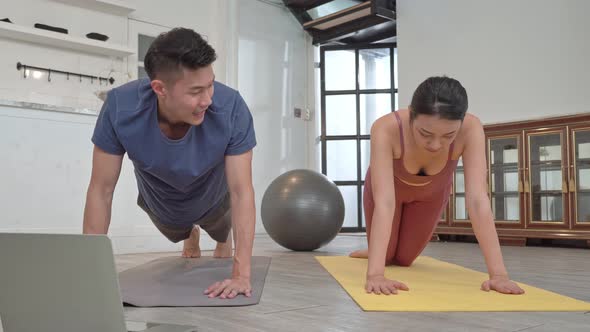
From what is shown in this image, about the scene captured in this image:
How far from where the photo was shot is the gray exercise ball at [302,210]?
3.87 metres

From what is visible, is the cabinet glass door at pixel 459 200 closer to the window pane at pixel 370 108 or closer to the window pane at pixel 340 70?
the window pane at pixel 370 108

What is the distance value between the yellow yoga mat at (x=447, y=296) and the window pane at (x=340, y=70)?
17.0ft

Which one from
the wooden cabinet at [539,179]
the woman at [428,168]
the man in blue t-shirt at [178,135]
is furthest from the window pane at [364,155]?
the man in blue t-shirt at [178,135]

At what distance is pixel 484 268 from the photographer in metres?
2.88

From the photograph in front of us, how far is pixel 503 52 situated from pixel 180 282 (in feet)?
14.3

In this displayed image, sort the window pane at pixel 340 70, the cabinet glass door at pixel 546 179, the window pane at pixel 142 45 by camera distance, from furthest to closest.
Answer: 1. the window pane at pixel 340 70
2. the window pane at pixel 142 45
3. the cabinet glass door at pixel 546 179

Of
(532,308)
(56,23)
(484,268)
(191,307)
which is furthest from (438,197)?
(56,23)

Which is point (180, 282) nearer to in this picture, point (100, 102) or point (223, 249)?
point (223, 249)

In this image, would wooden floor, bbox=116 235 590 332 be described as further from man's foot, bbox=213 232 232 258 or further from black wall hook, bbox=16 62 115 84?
black wall hook, bbox=16 62 115 84

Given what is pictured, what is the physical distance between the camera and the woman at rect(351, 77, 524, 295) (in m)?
1.79

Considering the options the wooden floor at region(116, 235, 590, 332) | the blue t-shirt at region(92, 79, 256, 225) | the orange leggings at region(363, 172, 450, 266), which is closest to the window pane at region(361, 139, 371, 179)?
the orange leggings at region(363, 172, 450, 266)

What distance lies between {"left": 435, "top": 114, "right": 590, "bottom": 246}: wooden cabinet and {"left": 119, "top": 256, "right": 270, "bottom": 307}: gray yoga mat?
2892mm

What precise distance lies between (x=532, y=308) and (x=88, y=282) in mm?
1247

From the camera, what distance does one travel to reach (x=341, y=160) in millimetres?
7473
